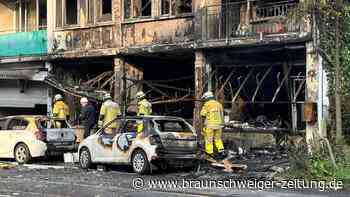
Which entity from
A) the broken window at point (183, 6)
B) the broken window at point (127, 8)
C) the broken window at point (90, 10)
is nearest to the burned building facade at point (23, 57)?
the broken window at point (90, 10)

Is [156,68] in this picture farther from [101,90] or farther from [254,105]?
[254,105]

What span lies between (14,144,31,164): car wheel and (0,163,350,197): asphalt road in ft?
4.43

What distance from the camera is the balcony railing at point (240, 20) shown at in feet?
65.1

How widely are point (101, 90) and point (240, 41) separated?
6.29m

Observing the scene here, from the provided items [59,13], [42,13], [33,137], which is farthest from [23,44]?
[33,137]

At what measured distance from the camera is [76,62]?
2484cm

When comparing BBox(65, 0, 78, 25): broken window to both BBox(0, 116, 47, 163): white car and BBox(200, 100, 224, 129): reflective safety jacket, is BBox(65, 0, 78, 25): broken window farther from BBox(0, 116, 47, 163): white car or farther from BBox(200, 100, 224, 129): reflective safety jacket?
BBox(200, 100, 224, 129): reflective safety jacket

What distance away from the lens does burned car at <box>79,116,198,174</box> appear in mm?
15453

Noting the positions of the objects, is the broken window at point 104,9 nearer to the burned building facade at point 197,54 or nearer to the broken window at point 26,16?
the burned building facade at point 197,54

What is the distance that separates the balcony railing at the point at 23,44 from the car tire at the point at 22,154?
22.4 ft

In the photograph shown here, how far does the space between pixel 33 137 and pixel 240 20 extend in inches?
305

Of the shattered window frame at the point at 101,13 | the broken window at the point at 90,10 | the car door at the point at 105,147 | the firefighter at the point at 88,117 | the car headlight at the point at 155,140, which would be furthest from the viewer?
the broken window at the point at 90,10

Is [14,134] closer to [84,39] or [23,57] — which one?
[84,39]

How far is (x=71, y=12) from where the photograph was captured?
83.0 ft
